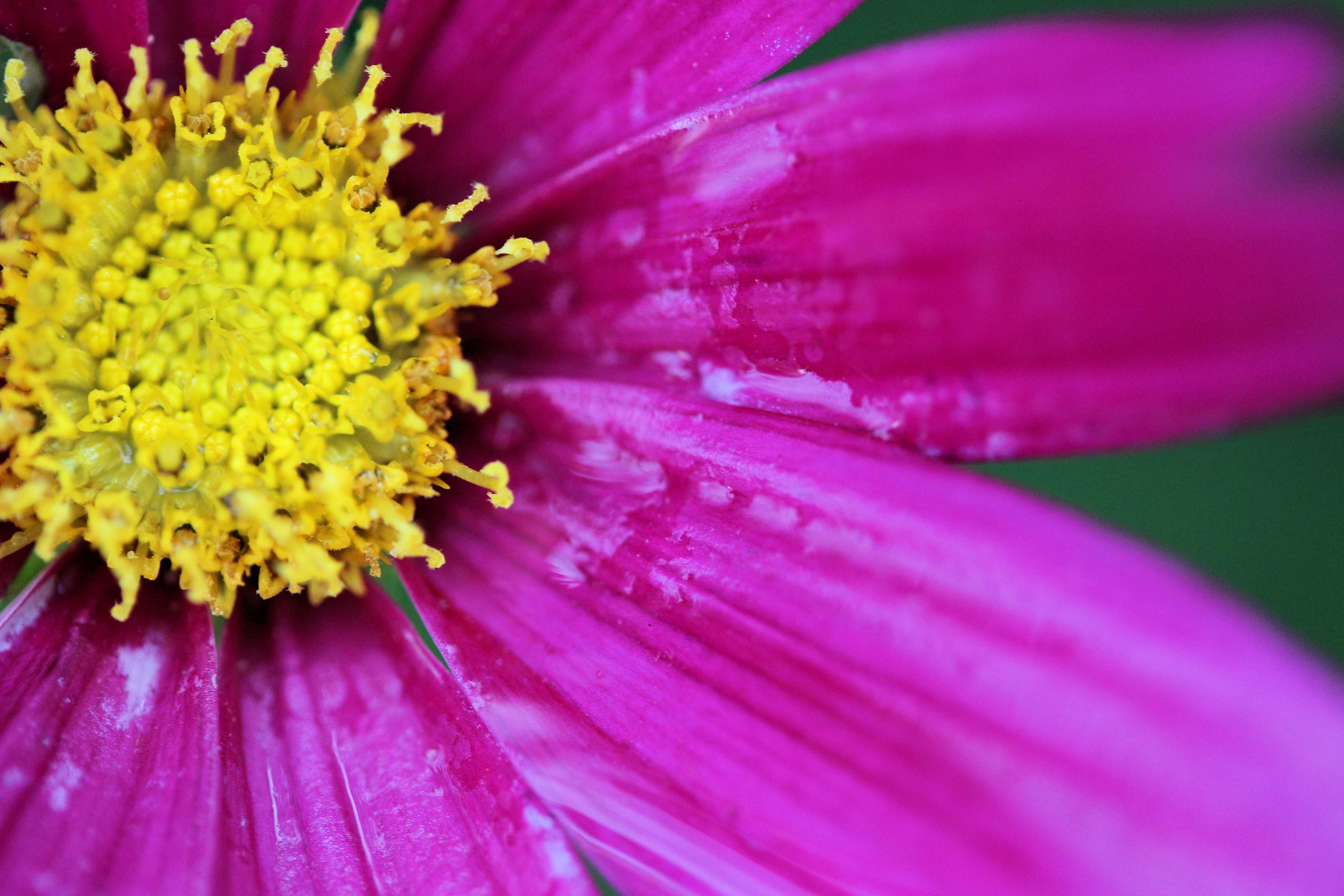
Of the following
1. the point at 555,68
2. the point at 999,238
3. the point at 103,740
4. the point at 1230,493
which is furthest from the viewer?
the point at 1230,493

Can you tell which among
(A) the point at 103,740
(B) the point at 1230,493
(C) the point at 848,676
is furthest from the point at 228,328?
(B) the point at 1230,493

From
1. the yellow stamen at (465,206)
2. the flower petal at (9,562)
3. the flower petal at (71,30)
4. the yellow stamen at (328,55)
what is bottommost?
the flower petal at (9,562)

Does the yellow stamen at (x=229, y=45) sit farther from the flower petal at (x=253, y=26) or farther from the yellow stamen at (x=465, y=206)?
the yellow stamen at (x=465, y=206)

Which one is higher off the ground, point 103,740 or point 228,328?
point 228,328

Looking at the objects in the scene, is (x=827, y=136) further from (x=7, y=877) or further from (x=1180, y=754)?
(x=7, y=877)

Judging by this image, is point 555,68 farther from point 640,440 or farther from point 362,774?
point 362,774

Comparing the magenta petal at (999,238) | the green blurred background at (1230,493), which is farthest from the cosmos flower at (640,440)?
the green blurred background at (1230,493)

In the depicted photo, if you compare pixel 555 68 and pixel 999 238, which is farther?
pixel 555 68

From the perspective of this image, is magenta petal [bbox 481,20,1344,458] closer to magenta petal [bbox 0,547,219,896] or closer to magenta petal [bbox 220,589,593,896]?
magenta petal [bbox 220,589,593,896]

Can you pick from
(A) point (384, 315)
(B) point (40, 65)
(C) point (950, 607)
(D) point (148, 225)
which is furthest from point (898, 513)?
(B) point (40, 65)
